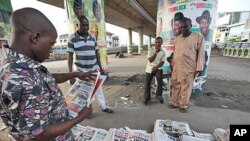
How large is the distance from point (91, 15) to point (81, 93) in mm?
4751

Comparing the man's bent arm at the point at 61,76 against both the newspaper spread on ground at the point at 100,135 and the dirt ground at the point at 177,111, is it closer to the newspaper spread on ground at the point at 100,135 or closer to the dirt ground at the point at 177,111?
the newspaper spread on ground at the point at 100,135

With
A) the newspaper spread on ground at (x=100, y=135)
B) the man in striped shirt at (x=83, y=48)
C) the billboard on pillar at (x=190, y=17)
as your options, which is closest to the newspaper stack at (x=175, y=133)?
the newspaper spread on ground at (x=100, y=135)

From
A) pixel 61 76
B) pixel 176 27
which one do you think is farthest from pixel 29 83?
pixel 176 27

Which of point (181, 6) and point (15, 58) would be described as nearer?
point (15, 58)

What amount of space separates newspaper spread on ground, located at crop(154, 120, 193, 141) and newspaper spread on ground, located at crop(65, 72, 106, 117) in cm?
116

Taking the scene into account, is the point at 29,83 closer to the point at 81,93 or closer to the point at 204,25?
the point at 81,93

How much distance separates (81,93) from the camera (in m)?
1.35

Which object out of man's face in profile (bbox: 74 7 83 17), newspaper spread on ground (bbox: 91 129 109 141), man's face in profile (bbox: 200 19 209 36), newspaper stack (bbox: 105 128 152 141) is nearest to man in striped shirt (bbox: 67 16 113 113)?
newspaper spread on ground (bbox: 91 129 109 141)

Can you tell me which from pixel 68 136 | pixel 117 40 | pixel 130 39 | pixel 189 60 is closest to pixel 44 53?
pixel 68 136

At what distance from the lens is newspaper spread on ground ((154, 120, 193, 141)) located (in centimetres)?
211

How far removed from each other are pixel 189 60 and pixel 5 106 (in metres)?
2.88

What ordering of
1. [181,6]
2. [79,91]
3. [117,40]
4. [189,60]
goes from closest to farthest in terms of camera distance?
[79,91] → [189,60] → [181,6] → [117,40]

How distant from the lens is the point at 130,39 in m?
27.7

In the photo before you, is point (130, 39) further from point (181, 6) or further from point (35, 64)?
point (35, 64)
